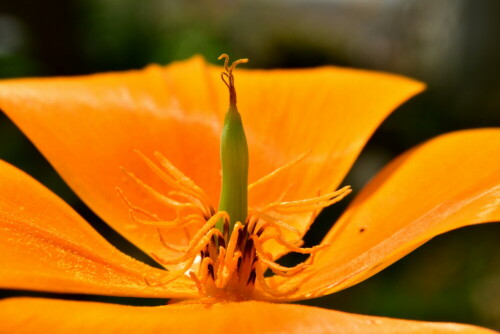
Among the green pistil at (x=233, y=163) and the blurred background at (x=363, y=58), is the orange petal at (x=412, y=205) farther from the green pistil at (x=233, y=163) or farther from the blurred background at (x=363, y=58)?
the blurred background at (x=363, y=58)

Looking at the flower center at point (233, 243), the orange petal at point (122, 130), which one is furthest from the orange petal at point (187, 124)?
the flower center at point (233, 243)

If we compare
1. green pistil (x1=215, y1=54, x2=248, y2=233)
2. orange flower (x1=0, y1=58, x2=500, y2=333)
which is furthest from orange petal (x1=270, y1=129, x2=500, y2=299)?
green pistil (x1=215, y1=54, x2=248, y2=233)

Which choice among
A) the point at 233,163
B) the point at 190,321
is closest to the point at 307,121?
the point at 233,163

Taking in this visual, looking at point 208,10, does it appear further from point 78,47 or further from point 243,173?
point 243,173

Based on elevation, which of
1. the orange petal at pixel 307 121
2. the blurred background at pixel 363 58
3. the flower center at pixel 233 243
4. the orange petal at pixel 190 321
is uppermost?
the blurred background at pixel 363 58

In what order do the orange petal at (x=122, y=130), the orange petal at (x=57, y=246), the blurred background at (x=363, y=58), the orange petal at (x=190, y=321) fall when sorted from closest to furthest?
1. the orange petal at (x=190, y=321)
2. the orange petal at (x=57, y=246)
3. the orange petal at (x=122, y=130)
4. the blurred background at (x=363, y=58)

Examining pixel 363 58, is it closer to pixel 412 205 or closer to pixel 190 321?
pixel 412 205

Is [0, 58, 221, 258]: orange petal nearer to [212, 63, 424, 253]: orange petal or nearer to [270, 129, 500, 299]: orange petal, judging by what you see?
[212, 63, 424, 253]: orange petal
